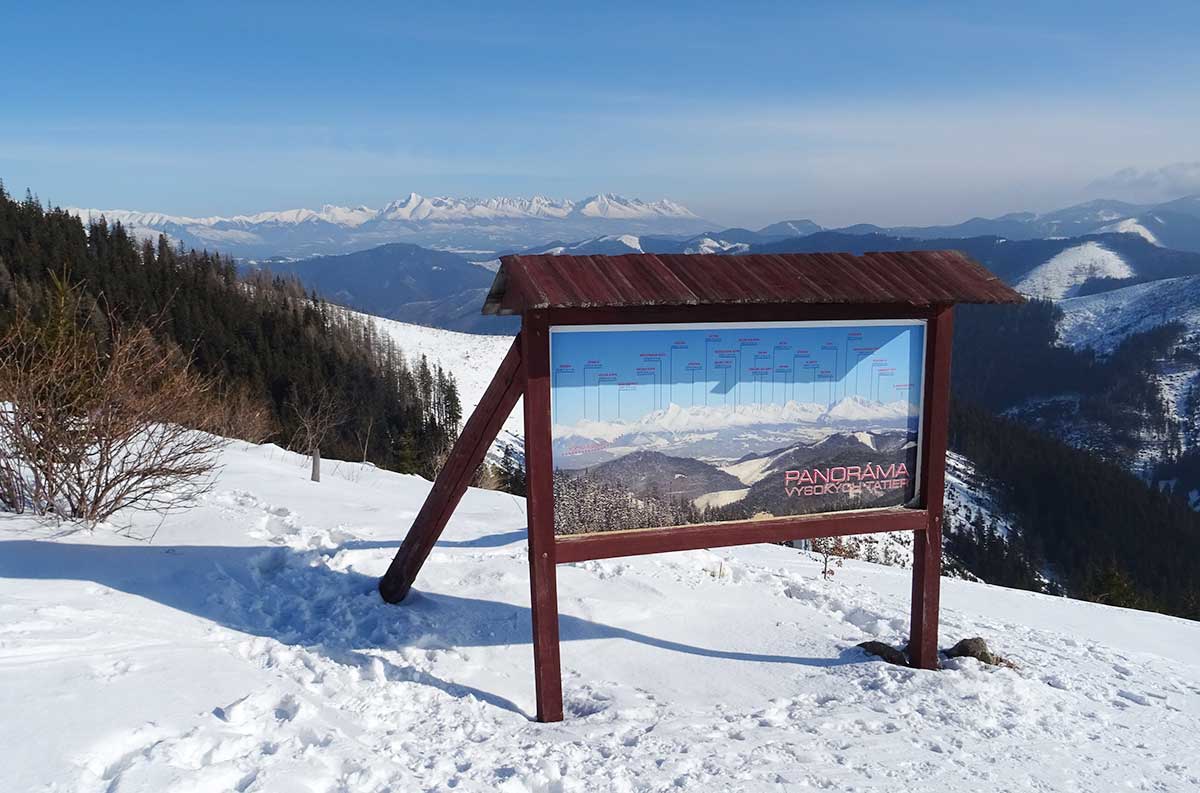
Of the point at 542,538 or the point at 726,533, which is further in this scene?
the point at 726,533

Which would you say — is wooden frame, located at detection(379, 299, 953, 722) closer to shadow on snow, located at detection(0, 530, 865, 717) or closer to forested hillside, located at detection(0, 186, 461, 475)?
shadow on snow, located at detection(0, 530, 865, 717)

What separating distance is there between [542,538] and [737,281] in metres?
2.49

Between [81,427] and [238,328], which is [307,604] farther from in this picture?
[238,328]

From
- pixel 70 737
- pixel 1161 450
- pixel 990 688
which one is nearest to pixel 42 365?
pixel 70 737

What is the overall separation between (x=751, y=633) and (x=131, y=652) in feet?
17.9

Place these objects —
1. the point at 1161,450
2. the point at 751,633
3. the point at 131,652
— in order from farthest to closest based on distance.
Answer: the point at 1161,450, the point at 751,633, the point at 131,652

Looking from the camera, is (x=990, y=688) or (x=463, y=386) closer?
(x=990, y=688)

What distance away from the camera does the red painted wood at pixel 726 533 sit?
237 inches

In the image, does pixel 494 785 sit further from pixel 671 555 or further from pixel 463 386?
pixel 463 386

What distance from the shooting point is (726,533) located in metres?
6.39

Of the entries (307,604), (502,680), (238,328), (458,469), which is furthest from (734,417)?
(238,328)

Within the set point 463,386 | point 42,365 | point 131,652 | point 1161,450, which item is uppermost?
point 42,365

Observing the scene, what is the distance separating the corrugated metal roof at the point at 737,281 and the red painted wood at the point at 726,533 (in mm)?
1858

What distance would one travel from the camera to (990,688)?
6395mm
